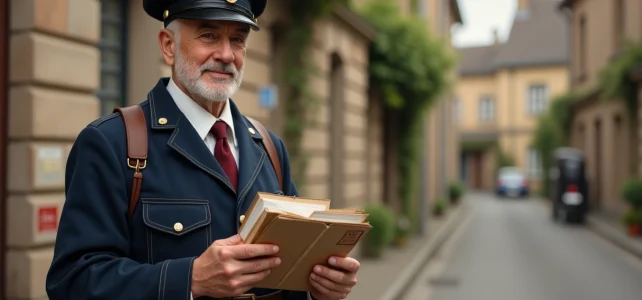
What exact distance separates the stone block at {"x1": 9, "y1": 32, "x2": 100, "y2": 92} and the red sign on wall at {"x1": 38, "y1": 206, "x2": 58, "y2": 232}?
2.95 ft

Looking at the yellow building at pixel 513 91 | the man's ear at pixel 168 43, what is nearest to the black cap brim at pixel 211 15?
the man's ear at pixel 168 43

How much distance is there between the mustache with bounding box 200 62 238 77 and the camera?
2.13 meters

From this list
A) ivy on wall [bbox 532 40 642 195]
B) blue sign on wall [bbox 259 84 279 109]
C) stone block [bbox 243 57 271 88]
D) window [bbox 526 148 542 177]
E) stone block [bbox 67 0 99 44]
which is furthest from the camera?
window [bbox 526 148 542 177]

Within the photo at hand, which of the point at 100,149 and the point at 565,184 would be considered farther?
the point at 565,184

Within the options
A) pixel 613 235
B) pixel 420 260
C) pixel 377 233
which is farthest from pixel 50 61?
pixel 613 235

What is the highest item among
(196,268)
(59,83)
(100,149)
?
(59,83)

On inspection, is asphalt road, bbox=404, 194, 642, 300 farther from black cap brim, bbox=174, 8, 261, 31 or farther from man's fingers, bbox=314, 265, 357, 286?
black cap brim, bbox=174, 8, 261, 31

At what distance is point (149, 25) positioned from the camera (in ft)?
20.5

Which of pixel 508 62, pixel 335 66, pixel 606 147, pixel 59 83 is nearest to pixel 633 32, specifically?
pixel 606 147

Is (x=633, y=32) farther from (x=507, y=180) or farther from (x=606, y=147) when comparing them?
(x=507, y=180)

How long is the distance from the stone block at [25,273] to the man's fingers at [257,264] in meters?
3.43

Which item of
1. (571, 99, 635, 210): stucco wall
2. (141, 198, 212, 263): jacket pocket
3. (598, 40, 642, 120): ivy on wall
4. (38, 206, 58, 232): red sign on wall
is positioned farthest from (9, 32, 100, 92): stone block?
(571, 99, 635, 210): stucco wall

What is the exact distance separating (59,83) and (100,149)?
132 inches

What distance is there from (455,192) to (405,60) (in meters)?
15.7
